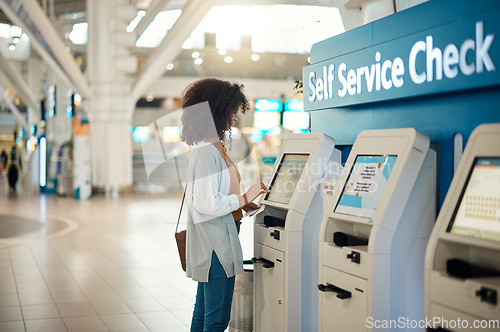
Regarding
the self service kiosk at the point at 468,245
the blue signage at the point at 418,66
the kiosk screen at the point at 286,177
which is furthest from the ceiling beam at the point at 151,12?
the self service kiosk at the point at 468,245

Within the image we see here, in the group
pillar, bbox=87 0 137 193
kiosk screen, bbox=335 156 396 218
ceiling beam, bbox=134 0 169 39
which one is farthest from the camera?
pillar, bbox=87 0 137 193

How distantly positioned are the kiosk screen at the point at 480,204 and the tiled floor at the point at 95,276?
8.58 feet

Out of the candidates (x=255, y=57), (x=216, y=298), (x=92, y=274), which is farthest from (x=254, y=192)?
(x=255, y=57)

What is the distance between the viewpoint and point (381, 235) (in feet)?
7.73

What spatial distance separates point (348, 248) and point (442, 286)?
53cm

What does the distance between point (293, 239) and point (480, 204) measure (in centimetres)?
117

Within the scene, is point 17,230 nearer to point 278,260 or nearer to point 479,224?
point 278,260

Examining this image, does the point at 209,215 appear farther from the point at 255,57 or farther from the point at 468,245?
the point at 255,57

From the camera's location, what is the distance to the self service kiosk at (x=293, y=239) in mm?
3031

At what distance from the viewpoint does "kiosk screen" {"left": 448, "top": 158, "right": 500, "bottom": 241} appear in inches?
78.0

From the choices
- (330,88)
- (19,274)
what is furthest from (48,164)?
(330,88)

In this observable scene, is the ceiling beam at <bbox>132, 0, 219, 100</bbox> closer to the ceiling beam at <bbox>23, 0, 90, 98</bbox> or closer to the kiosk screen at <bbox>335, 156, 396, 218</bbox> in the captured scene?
the ceiling beam at <bbox>23, 0, 90, 98</bbox>

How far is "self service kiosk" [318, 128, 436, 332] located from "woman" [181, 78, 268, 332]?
19.1 inches

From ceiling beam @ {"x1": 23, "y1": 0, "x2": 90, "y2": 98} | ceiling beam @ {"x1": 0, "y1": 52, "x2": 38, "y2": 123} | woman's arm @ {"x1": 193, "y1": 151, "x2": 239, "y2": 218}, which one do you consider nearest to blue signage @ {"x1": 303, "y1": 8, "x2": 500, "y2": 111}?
woman's arm @ {"x1": 193, "y1": 151, "x2": 239, "y2": 218}
